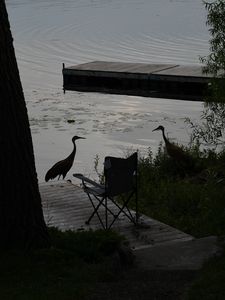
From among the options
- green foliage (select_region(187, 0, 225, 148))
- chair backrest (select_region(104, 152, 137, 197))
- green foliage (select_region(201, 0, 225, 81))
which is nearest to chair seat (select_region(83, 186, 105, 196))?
chair backrest (select_region(104, 152, 137, 197))

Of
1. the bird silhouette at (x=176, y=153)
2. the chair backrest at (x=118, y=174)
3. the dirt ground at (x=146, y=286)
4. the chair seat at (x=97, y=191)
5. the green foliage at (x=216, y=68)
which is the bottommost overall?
the bird silhouette at (x=176, y=153)

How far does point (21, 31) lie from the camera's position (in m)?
45.7

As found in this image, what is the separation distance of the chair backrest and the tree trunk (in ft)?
5.22

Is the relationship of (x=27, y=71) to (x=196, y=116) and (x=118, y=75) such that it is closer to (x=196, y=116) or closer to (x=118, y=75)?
(x=118, y=75)

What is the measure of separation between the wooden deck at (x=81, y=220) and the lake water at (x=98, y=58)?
12.7 ft

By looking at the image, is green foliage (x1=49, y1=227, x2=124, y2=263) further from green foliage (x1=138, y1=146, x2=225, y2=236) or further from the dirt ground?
green foliage (x1=138, y1=146, x2=225, y2=236)

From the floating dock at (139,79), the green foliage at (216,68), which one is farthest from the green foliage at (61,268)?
the floating dock at (139,79)

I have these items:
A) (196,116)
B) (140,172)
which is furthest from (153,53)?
(140,172)

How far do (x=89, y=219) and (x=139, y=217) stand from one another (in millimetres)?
693

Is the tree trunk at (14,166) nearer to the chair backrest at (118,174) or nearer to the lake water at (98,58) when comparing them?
the chair backrest at (118,174)

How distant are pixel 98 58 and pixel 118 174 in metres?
25.8

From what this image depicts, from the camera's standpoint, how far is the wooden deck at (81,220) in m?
8.38

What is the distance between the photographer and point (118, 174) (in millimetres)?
8422

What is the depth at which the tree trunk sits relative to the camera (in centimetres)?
662
